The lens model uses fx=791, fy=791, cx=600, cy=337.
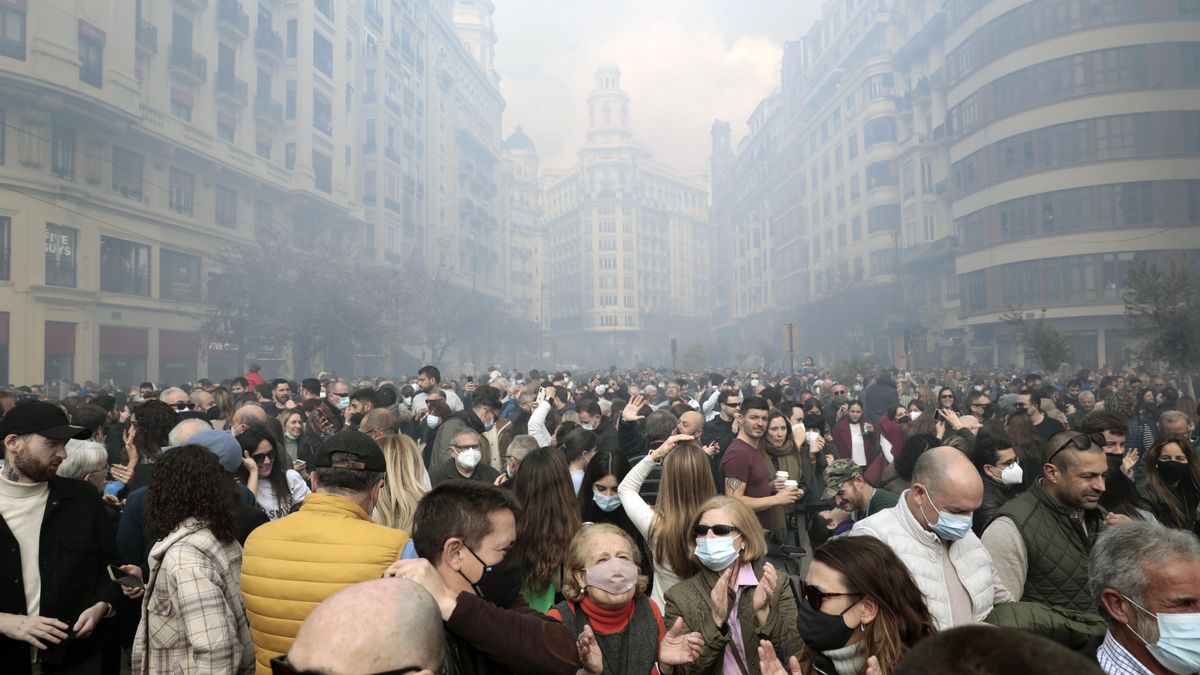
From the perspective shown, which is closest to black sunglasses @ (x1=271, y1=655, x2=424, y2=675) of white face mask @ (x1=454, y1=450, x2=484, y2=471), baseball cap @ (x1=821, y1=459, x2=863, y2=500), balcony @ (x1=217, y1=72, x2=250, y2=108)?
white face mask @ (x1=454, y1=450, x2=484, y2=471)

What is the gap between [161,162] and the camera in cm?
3447

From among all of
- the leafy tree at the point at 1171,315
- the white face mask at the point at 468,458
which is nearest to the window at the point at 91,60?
the white face mask at the point at 468,458

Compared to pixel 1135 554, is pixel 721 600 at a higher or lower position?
lower

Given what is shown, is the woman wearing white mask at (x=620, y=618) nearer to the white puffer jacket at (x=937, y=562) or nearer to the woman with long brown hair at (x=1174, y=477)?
the white puffer jacket at (x=937, y=562)

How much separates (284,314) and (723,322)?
325 feet

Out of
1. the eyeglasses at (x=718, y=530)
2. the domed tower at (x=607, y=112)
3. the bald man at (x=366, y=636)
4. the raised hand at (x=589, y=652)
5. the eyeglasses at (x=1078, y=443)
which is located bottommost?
the raised hand at (x=589, y=652)

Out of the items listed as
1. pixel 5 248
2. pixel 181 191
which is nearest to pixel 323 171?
pixel 181 191

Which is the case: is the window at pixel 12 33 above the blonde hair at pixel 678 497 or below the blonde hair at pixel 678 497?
above

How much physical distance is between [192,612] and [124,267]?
3385 centimetres

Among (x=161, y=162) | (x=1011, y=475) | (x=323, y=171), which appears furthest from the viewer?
(x=323, y=171)

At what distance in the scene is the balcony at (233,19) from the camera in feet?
128

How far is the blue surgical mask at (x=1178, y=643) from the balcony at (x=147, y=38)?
39.1 m

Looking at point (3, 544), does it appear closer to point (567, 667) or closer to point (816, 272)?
point (567, 667)

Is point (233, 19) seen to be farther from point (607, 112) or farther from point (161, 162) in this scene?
point (607, 112)
